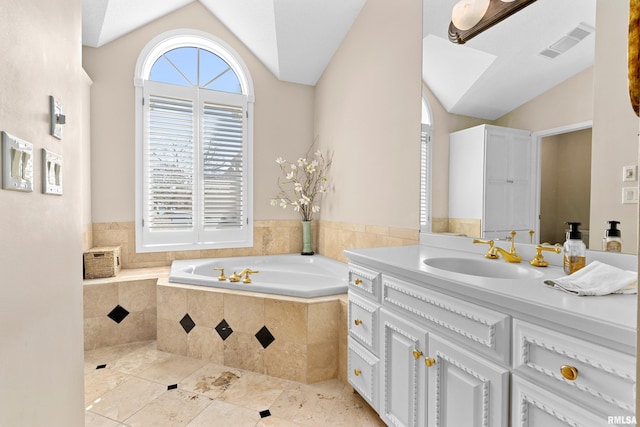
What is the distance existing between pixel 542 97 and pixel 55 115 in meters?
1.86

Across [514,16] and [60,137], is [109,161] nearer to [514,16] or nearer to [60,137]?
[60,137]

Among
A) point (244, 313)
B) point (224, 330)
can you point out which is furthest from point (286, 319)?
point (224, 330)

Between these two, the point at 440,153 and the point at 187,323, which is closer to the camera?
the point at 440,153

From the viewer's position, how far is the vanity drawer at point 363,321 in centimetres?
162

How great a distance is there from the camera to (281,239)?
3.59 metres

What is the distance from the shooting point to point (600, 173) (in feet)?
4.16

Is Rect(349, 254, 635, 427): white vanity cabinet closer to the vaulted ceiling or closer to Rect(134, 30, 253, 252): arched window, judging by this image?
the vaulted ceiling

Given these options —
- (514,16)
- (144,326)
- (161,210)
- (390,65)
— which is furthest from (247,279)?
(514,16)

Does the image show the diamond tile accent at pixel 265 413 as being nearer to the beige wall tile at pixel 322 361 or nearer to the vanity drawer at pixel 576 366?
the beige wall tile at pixel 322 361

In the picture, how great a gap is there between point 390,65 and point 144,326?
286 centimetres

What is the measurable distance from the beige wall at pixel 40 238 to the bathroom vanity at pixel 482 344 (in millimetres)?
1184

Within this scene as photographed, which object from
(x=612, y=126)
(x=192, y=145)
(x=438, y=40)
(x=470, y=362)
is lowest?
(x=470, y=362)

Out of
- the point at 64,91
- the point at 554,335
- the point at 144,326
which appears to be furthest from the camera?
the point at 144,326

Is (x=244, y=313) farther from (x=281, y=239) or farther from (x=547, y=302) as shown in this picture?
(x=547, y=302)
